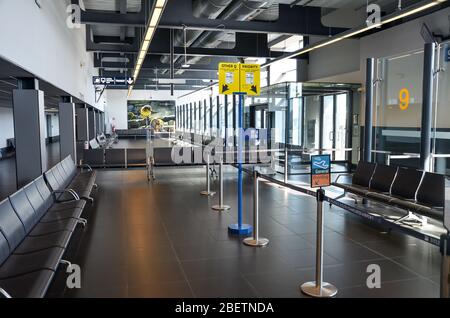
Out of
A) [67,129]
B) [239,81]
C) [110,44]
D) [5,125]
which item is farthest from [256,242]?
[5,125]

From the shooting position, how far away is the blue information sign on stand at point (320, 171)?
371 centimetres

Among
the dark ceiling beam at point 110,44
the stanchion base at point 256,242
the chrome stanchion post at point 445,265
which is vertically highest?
the dark ceiling beam at point 110,44

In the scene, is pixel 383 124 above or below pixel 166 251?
above

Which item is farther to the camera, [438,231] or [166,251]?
[438,231]

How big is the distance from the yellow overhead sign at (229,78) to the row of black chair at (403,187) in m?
2.71

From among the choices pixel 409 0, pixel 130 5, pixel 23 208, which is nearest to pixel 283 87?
pixel 409 0

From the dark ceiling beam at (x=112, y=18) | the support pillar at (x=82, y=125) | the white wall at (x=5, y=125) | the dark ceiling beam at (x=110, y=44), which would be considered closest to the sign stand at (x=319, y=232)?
the dark ceiling beam at (x=112, y=18)

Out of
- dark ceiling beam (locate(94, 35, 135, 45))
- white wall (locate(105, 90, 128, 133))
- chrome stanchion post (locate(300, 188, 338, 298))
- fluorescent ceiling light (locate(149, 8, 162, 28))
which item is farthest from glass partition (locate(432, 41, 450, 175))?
white wall (locate(105, 90, 128, 133))

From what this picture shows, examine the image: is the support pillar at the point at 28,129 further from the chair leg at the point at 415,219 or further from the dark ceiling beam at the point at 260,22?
the chair leg at the point at 415,219

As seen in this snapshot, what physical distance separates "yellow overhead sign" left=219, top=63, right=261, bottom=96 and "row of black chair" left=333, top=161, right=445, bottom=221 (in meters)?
2.52

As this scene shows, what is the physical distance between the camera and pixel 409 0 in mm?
9883
